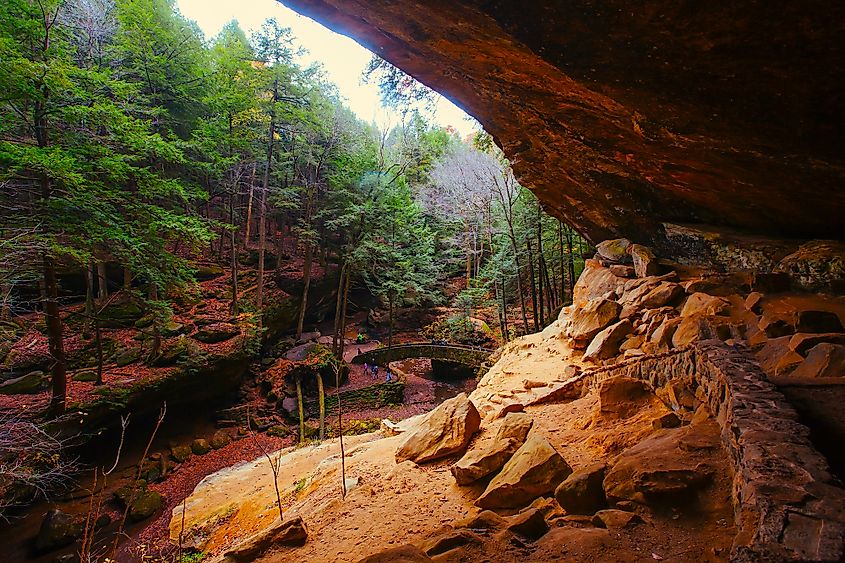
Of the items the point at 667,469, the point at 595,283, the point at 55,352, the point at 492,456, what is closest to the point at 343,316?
the point at 55,352

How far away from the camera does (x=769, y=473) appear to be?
2188mm

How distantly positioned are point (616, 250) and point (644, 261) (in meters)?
1.54

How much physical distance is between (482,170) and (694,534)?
60.5 ft

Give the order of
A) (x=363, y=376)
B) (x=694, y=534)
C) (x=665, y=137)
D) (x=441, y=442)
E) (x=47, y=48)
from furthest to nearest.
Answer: (x=363, y=376), (x=47, y=48), (x=441, y=442), (x=665, y=137), (x=694, y=534)

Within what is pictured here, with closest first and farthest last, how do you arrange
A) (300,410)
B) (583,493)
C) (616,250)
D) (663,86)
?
1. (583,493)
2. (663,86)
3. (616,250)
4. (300,410)

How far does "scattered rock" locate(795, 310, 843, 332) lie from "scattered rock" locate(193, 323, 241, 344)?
1645 centimetres

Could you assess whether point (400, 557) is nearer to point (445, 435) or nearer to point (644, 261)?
point (445, 435)

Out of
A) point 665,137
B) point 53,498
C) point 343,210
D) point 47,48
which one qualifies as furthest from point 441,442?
point 343,210

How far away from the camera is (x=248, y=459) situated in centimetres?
1194

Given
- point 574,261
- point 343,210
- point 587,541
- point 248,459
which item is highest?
point 343,210

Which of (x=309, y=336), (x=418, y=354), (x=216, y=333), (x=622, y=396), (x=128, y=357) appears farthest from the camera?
(x=309, y=336)

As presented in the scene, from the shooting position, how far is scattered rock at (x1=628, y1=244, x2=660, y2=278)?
320 inches

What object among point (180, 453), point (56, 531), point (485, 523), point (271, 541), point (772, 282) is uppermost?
point (772, 282)

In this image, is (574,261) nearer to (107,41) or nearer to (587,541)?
(587,541)
